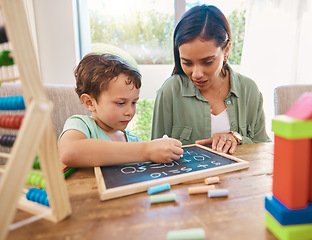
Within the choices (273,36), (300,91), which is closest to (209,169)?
(300,91)

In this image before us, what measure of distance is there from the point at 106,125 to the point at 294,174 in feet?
2.50

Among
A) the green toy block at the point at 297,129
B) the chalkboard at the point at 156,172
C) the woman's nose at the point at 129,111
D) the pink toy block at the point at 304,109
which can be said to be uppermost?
the pink toy block at the point at 304,109

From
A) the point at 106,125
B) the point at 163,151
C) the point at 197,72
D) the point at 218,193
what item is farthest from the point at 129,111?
the point at 218,193

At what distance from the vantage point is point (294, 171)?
33 centimetres

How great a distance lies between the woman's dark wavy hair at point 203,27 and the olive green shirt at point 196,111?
25 centimetres

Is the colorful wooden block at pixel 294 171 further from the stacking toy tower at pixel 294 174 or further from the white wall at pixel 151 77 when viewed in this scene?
the white wall at pixel 151 77

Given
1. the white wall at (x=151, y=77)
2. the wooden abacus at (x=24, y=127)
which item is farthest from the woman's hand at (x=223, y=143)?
the white wall at (x=151, y=77)

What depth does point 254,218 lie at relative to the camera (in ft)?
1.32

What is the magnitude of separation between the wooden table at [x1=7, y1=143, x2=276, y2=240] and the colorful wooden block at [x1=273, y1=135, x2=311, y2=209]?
0.23ft

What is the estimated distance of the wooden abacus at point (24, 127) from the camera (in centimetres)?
32

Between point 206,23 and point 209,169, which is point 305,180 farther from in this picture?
point 206,23

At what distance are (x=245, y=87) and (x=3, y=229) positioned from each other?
1.27m

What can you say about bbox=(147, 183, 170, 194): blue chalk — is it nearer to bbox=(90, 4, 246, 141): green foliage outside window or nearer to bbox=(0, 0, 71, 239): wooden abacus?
bbox=(0, 0, 71, 239): wooden abacus

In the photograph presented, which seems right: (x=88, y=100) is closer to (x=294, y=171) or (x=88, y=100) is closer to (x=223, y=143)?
(x=223, y=143)
